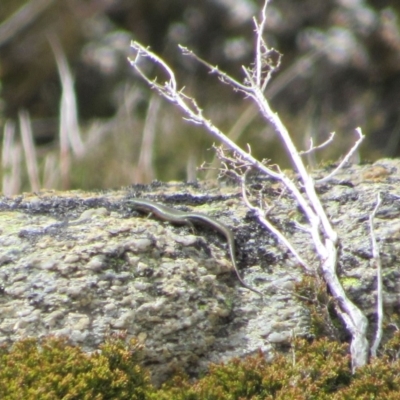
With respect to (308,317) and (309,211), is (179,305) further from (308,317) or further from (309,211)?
(309,211)

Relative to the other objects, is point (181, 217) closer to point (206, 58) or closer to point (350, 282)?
point (350, 282)

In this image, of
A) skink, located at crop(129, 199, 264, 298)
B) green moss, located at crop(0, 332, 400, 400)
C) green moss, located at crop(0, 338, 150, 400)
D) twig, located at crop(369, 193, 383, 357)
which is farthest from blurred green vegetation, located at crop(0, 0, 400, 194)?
green moss, located at crop(0, 338, 150, 400)

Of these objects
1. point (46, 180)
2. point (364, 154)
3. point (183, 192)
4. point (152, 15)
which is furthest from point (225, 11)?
point (183, 192)

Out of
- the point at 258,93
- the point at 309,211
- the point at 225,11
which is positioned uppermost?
the point at 225,11

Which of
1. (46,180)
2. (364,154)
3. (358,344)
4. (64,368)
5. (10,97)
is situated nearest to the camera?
(64,368)

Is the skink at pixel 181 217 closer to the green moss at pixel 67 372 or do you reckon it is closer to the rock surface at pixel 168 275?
the rock surface at pixel 168 275

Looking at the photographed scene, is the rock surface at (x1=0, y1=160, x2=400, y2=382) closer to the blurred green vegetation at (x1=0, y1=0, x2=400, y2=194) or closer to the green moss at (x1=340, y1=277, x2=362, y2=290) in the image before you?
the green moss at (x1=340, y1=277, x2=362, y2=290)

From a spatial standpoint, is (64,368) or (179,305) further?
(179,305)
